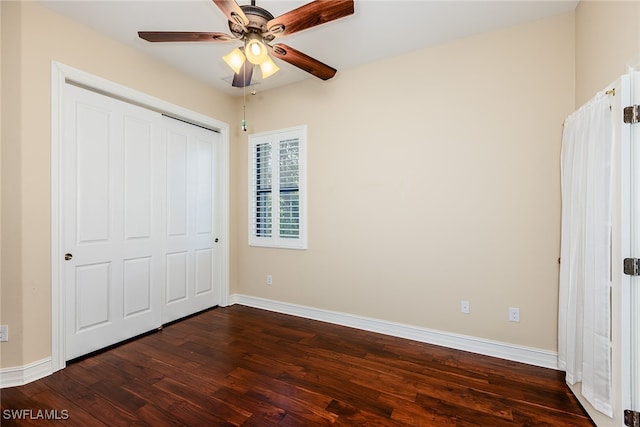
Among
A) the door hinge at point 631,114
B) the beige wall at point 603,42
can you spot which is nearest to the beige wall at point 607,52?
the beige wall at point 603,42

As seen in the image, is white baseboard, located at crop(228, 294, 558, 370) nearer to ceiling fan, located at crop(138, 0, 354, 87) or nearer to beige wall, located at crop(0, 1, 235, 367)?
beige wall, located at crop(0, 1, 235, 367)

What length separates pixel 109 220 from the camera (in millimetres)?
2732

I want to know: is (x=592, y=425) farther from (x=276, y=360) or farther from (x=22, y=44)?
(x=22, y=44)

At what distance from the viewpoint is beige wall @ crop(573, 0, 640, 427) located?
153 centimetres

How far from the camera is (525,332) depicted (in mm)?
2459

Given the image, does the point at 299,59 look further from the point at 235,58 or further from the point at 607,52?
the point at 607,52

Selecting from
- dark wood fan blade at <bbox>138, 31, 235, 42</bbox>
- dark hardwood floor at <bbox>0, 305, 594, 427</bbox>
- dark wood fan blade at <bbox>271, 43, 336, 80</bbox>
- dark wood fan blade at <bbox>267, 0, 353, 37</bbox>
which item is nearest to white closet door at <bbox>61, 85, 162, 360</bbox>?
dark hardwood floor at <bbox>0, 305, 594, 427</bbox>

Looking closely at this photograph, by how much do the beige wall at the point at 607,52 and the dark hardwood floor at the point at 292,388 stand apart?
490 mm

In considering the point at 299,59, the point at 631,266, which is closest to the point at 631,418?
the point at 631,266

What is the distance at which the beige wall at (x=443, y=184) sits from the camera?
2.40 metres

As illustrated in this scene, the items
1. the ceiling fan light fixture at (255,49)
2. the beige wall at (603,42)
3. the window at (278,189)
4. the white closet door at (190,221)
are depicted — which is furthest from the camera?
the window at (278,189)

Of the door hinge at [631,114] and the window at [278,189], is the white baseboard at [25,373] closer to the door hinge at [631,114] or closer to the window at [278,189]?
the window at [278,189]

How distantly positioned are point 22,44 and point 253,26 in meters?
1.86

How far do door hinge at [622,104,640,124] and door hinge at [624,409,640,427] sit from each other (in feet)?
5.00
